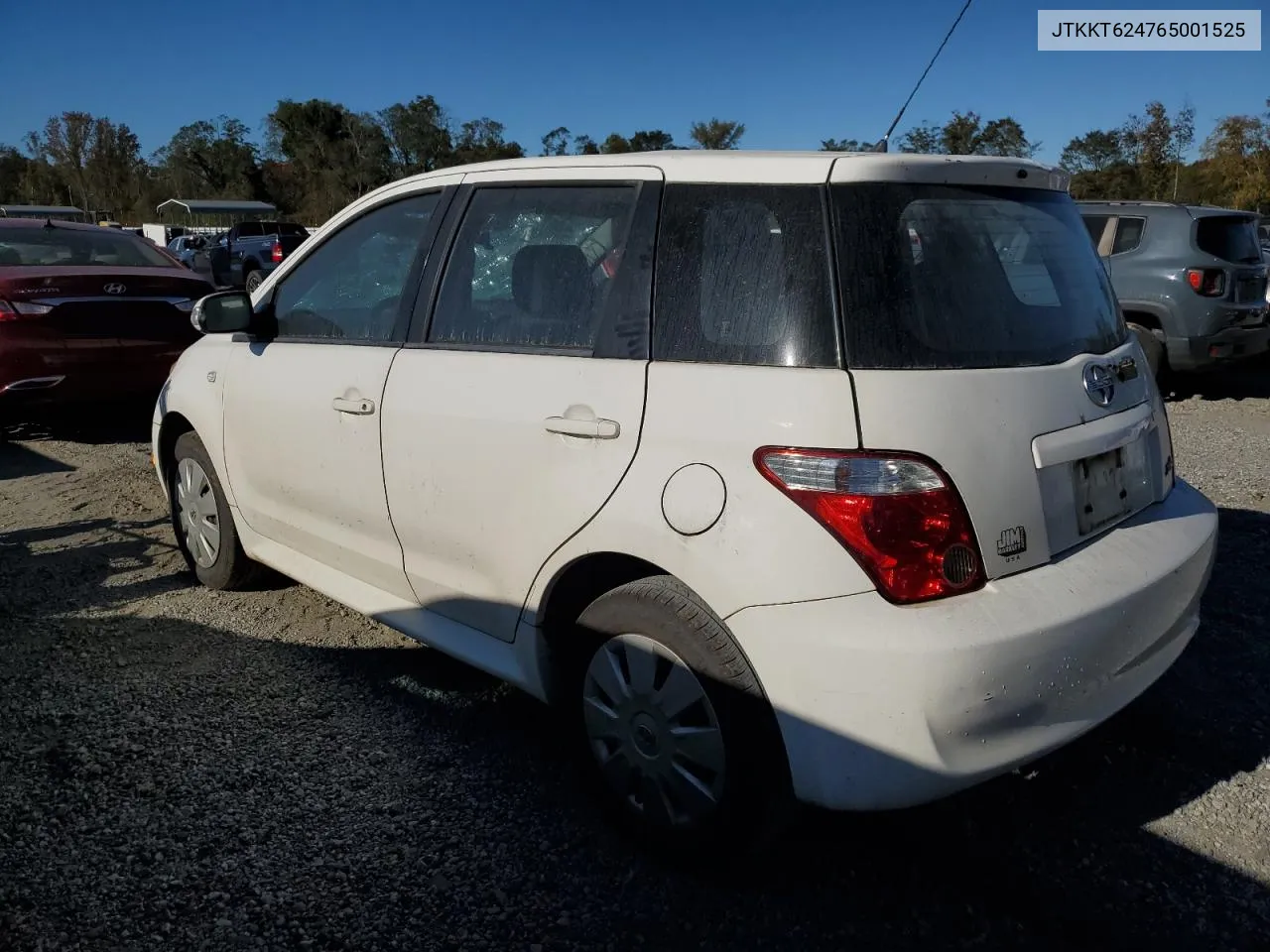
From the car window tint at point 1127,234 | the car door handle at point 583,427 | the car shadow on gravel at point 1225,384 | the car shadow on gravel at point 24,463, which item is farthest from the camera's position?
the car shadow on gravel at point 1225,384

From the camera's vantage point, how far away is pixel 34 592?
414cm

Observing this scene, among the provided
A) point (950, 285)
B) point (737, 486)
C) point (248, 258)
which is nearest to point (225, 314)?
point (737, 486)

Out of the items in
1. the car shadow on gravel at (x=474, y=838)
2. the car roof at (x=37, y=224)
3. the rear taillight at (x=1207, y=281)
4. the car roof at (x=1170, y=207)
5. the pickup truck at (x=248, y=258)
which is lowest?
the car shadow on gravel at (x=474, y=838)

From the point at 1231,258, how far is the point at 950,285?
27.2 feet

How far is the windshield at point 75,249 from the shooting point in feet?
22.7

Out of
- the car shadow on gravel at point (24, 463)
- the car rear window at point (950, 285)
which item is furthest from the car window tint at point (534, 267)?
the car shadow on gravel at point (24, 463)

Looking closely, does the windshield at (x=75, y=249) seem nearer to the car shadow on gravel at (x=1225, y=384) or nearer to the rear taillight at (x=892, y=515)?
the rear taillight at (x=892, y=515)

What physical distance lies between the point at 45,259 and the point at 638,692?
21.7 feet

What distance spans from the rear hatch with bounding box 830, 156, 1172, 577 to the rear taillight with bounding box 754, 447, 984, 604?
0.13ft

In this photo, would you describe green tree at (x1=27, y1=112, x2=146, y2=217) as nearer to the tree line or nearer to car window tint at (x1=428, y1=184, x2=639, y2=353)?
the tree line

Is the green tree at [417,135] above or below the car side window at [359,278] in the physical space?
above

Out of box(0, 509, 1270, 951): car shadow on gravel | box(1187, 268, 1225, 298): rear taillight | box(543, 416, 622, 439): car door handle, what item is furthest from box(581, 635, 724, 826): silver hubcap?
box(1187, 268, 1225, 298): rear taillight

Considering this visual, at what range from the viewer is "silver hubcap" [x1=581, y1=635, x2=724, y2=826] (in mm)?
2225

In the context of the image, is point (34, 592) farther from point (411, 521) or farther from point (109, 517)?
point (411, 521)
